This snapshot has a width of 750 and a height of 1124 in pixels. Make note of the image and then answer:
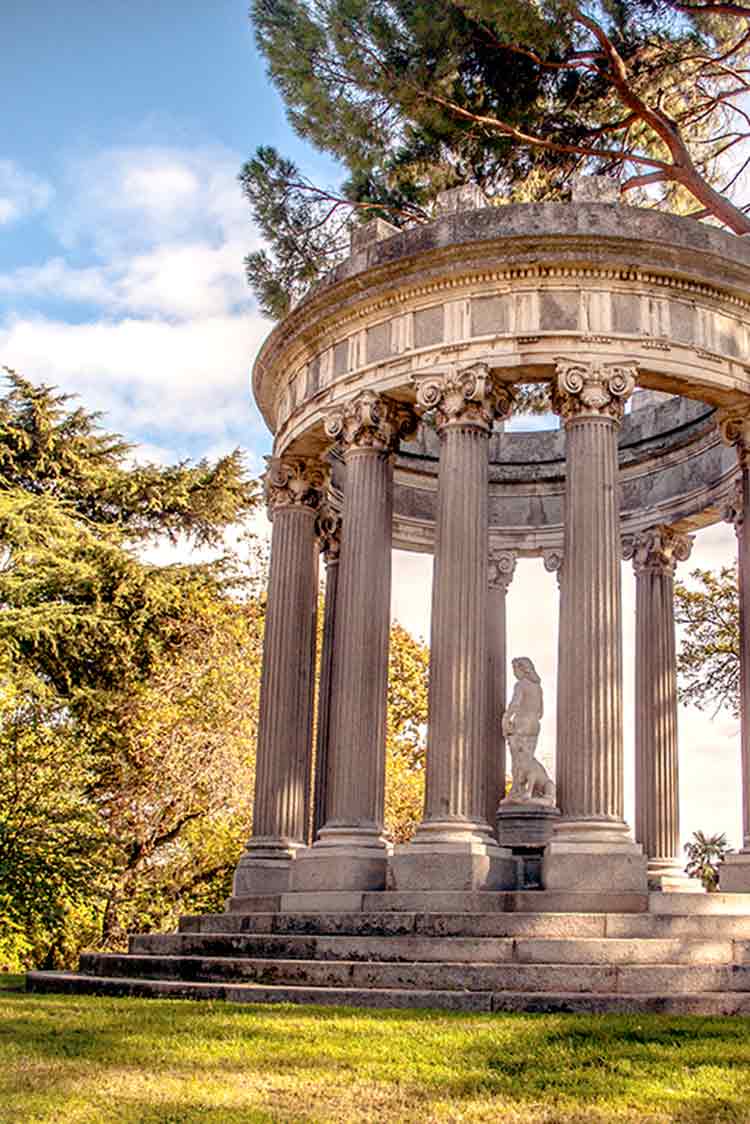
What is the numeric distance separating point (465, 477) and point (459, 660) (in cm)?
360

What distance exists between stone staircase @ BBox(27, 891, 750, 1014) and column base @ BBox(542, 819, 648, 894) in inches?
15.9

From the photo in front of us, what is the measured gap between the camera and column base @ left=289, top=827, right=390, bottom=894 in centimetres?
2391

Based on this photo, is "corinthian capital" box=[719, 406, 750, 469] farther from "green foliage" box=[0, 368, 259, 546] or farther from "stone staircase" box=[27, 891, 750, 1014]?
"green foliage" box=[0, 368, 259, 546]

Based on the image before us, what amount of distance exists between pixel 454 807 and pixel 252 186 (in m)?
20.6

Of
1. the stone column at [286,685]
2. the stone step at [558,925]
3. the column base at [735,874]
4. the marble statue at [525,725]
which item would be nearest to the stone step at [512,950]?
the stone step at [558,925]

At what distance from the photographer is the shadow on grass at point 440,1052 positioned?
1138 cm

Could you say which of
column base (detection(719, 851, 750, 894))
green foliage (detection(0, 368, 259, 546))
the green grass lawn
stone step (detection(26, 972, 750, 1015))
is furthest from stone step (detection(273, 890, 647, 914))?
green foliage (detection(0, 368, 259, 546))

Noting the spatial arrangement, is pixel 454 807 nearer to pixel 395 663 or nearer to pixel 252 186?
pixel 252 186

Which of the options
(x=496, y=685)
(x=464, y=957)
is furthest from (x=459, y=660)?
(x=496, y=685)

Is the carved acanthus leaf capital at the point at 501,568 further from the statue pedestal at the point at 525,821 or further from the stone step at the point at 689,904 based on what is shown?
the stone step at the point at 689,904

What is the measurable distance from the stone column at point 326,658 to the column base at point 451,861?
7.53 metres

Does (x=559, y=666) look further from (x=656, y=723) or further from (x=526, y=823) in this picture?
(x=656, y=723)

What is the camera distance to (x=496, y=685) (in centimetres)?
3369

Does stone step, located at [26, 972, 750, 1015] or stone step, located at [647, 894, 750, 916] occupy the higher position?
stone step, located at [647, 894, 750, 916]
